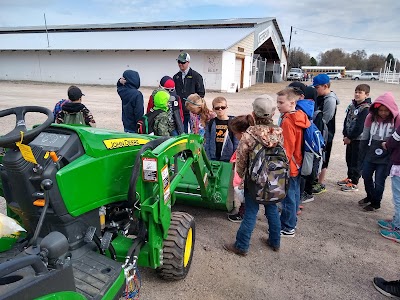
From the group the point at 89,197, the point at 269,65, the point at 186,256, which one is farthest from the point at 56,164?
the point at 269,65

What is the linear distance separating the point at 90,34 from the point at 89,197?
1217 inches

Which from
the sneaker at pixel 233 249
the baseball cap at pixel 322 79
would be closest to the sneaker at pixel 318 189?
the baseball cap at pixel 322 79

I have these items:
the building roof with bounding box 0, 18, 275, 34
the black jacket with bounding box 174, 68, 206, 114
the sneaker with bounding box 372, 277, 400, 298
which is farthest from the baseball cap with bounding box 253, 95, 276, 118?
the building roof with bounding box 0, 18, 275, 34

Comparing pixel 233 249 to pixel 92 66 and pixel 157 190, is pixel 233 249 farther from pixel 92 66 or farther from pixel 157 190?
pixel 92 66

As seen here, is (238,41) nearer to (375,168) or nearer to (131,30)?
(131,30)

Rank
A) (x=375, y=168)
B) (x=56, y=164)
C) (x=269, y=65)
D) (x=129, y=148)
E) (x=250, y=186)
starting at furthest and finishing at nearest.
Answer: (x=269, y=65) → (x=375, y=168) → (x=250, y=186) → (x=129, y=148) → (x=56, y=164)

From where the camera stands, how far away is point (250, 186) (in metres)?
3.19

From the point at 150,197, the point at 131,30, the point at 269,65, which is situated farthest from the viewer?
the point at 269,65

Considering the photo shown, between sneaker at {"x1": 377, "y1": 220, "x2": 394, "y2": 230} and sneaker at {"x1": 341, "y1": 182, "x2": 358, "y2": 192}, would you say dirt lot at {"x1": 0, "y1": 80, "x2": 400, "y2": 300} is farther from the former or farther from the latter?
sneaker at {"x1": 341, "y1": 182, "x2": 358, "y2": 192}

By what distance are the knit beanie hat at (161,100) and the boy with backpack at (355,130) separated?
2.86m

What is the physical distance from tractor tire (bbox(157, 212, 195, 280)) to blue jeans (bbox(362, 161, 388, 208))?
8.98 feet

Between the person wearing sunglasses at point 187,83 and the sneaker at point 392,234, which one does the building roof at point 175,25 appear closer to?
the person wearing sunglasses at point 187,83

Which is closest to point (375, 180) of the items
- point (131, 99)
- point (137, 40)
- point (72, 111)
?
point (131, 99)

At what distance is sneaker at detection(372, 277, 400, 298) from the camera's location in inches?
112
